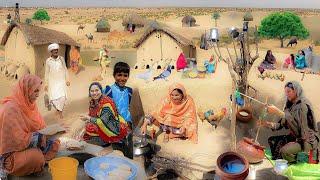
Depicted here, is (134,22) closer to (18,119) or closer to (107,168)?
(18,119)

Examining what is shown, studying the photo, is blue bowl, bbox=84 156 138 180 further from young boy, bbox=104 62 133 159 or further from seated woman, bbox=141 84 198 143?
seated woman, bbox=141 84 198 143

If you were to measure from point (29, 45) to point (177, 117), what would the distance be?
8.21 metres

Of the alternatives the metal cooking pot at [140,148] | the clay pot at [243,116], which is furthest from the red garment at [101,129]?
the clay pot at [243,116]

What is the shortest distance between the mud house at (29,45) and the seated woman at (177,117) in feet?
24.9

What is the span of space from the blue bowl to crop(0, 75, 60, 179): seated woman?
0.50 metres

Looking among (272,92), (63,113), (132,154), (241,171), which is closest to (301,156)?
(241,171)

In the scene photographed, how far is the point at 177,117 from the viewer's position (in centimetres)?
686

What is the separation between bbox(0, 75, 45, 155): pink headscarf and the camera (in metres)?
3.87

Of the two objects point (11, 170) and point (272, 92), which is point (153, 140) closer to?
point (11, 170)

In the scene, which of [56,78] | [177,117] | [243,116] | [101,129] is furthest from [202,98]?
[101,129]

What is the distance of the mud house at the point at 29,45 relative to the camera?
13.5 metres

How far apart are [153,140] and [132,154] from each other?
1.48m

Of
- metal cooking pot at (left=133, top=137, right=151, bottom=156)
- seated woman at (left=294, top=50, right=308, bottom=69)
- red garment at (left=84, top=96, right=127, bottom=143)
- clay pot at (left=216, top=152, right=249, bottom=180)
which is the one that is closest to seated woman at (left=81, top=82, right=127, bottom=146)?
red garment at (left=84, top=96, right=127, bottom=143)

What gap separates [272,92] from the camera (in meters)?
9.91
